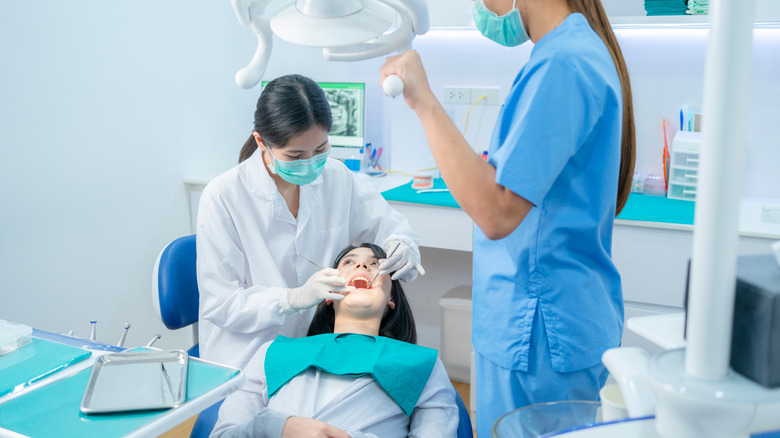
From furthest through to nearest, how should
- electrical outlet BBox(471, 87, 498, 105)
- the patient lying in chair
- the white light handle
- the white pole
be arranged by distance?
electrical outlet BBox(471, 87, 498, 105) → the patient lying in chair → the white light handle → the white pole

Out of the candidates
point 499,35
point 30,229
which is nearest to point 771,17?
point 499,35

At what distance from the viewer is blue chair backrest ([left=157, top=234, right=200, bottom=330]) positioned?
76.4 inches

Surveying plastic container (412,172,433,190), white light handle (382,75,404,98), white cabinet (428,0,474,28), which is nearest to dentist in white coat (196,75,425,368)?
white light handle (382,75,404,98)

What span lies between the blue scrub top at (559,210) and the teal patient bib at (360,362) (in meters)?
0.33

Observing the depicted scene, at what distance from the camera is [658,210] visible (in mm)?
2566

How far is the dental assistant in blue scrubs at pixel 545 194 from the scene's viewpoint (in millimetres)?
1052

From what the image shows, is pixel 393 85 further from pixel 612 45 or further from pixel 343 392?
pixel 343 392

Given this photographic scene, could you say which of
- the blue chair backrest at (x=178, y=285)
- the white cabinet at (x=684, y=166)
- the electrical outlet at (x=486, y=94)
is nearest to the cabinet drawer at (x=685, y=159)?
the white cabinet at (x=684, y=166)

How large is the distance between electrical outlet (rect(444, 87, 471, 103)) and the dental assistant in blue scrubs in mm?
1928

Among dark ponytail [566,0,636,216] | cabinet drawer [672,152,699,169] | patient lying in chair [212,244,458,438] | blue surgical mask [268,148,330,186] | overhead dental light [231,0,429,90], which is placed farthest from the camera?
cabinet drawer [672,152,699,169]

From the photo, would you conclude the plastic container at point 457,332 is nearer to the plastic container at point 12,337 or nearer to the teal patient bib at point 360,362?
the teal patient bib at point 360,362

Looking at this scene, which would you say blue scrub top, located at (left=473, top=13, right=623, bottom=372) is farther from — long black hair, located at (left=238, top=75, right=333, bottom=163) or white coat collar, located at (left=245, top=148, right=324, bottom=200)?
white coat collar, located at (left=245, top=148, right=324, bottom=200)

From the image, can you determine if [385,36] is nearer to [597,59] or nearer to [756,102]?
[597,59]

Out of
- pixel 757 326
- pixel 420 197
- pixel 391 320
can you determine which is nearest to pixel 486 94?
pixel 420 197
